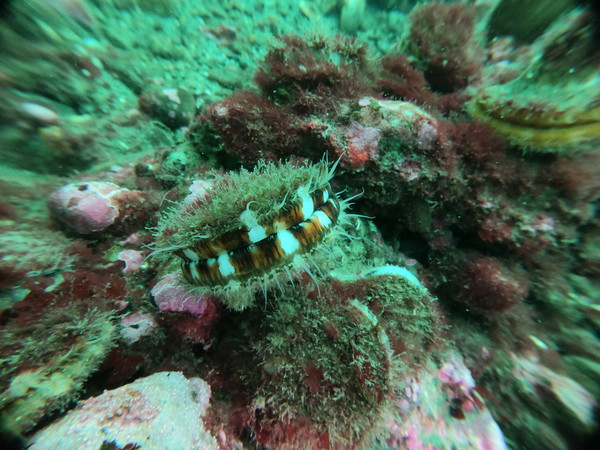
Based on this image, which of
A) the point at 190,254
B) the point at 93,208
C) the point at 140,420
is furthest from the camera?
the point at 93,208

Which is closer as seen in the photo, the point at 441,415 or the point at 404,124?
the point at 441,415

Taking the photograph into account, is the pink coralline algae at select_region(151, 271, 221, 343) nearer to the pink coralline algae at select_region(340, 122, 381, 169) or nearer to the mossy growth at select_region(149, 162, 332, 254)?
the mossy growth at select_region(149, 162, 332, 254)

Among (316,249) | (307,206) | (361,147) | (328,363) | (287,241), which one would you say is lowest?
(328,363)

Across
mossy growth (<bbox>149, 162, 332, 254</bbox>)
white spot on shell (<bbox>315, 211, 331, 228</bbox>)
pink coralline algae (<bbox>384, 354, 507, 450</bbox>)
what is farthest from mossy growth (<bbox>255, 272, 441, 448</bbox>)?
mossy growth (<bbox>149, 162, 332, 254</bbox>)

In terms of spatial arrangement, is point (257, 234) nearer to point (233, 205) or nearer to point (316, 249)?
point (233, 205)

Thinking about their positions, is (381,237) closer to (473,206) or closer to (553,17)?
(473,206)

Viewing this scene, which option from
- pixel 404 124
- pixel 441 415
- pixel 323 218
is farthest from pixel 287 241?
pixel 441 415
